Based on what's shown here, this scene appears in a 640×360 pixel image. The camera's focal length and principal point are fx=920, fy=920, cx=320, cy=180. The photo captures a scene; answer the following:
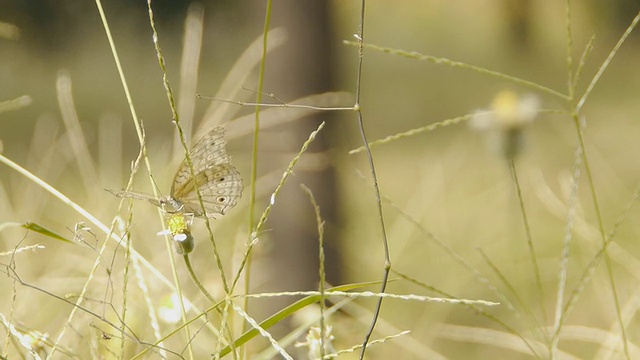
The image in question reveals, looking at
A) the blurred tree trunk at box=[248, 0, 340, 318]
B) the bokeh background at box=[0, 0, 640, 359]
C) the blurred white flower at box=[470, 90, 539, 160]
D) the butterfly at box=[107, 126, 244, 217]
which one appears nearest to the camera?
the butterfly at box=[107, 126, 244, 217]

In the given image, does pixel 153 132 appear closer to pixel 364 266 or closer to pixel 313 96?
pixel 364 266

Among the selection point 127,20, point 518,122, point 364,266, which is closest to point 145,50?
point 127,20

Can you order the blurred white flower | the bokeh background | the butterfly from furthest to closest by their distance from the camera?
the bokeh background < the blurred white flower < the butterfly

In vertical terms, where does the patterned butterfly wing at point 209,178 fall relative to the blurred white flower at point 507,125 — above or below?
below

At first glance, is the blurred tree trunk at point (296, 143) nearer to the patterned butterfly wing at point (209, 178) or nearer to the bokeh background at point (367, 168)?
the bokeh background at point (367, 168)

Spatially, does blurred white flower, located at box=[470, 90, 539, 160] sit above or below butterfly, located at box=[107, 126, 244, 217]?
above

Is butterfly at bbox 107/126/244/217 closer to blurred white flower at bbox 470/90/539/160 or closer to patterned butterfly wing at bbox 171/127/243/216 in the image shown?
patterned butterfly wing at bbox 171/127/243/216

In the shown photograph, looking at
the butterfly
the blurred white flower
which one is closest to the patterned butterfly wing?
the butterfly

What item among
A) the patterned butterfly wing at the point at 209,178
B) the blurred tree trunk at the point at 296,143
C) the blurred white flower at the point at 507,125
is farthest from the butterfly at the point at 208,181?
the blurred tree trunk at the point at 296,143
